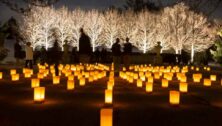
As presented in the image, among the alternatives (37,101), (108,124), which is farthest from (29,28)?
(108,124)

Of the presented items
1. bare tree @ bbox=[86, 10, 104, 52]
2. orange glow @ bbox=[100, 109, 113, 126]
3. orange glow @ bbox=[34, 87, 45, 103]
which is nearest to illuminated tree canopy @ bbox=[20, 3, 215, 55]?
bare tree @ bbox=[86, 10, 104, 52]

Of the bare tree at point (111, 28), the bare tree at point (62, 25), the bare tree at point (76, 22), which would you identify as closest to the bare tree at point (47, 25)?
the bare tree at point (62, 25)

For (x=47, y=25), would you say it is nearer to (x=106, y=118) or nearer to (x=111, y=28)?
(x=111, y=28)

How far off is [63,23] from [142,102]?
6304cm

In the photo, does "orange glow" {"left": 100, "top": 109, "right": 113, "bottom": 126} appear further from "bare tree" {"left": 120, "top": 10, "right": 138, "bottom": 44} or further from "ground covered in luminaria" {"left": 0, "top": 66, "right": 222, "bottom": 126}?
"bare tree" {"left": 120, "top": 10, "right": 138, "bottom": 44}

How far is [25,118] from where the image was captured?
381 inches

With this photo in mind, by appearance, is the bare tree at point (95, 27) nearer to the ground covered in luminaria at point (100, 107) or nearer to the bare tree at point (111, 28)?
the bare tree at point (111, 28)

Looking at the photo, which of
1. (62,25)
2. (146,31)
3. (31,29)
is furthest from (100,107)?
(62,25)

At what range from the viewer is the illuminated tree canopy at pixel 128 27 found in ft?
219

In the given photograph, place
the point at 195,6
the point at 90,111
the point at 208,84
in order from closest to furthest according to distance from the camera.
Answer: the point at 90,111 → the point at 195,6 → the point at 208,84

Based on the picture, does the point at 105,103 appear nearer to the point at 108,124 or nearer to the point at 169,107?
the point at 169,107

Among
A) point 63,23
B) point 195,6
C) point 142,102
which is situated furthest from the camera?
point 63,23

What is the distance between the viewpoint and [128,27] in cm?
7588

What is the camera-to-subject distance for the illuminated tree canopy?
66.7 meters
